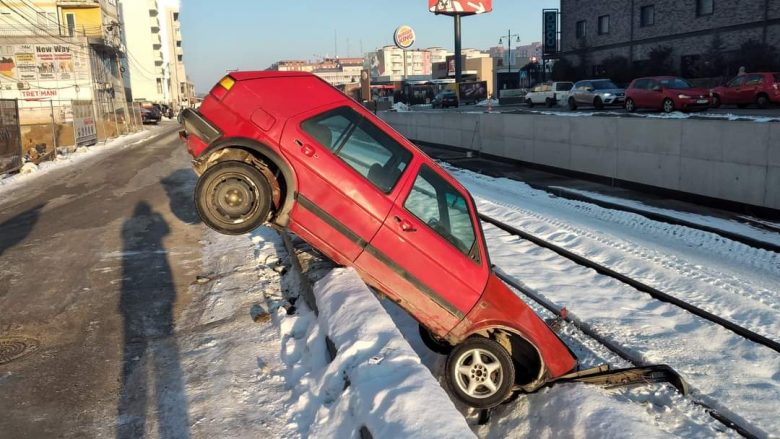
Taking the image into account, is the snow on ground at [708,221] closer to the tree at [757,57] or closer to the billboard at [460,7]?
the tree at [757,57]

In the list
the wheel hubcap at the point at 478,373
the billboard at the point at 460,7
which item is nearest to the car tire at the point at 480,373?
the wheel hubcap at the point at 478,373

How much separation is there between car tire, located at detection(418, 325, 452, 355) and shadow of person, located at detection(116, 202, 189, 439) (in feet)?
6.83

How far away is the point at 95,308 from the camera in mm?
6863

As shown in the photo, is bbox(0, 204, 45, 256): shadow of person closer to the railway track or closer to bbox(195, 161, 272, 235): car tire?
bbox(195, 161, 272, 235): car tire

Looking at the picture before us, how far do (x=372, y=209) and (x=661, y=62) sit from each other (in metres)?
43.6

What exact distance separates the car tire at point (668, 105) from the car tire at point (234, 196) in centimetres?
2223

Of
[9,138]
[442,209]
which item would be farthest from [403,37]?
[442,209]

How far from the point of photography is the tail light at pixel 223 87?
16.9 feet

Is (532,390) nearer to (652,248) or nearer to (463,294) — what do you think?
(463,294)

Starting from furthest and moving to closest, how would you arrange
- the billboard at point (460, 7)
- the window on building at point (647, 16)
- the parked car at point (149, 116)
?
the parked car at point (149, 116) → the billboard at point (460, 7) → the window on building at point (647, 16)

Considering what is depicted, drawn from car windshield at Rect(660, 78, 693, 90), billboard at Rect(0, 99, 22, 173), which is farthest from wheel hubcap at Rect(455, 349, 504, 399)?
car windshield at Rect(660, 78, 693, 90)

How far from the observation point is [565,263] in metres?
9.22

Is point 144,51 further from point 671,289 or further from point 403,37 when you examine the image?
point 671,289

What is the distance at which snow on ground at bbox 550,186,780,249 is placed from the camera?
1022 centimetres
